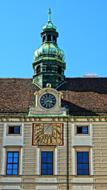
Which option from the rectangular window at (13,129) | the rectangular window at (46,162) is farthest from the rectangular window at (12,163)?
the rectangular window at (46,162)

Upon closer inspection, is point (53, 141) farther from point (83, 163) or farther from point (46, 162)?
point (83, 163)

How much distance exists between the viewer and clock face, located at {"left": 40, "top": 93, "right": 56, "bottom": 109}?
123 feet

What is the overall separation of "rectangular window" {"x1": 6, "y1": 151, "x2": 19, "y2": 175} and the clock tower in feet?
22.7

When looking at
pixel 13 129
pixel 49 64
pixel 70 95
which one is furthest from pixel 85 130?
pixel 49 64

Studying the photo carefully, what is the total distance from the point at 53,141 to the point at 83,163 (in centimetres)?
266

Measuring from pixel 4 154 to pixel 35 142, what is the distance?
238cm

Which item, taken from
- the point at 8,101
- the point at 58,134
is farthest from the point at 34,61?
the point at 58,134

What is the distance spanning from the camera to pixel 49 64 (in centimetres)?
4191

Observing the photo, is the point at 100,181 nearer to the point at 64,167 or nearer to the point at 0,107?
the point at 64,167

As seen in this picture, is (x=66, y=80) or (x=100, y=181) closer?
(x=100, y=181)

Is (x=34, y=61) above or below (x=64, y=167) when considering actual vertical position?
above

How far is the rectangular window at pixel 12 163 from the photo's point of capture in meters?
35.8

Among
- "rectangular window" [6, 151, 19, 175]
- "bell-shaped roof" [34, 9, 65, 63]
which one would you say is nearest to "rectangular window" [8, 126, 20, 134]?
"rectangular window" [6, 151, 19, 175]

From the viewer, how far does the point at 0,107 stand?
37.8 metres
